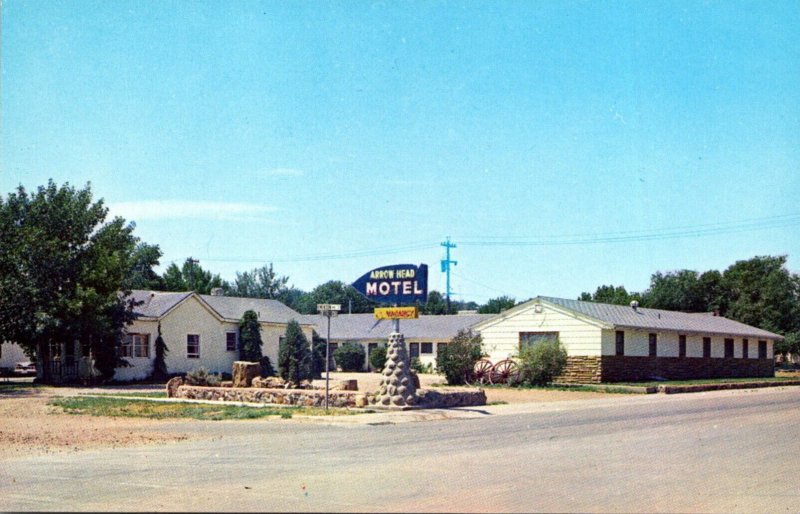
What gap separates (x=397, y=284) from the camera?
25875 mm

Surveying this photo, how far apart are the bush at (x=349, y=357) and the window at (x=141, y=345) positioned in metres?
19.1

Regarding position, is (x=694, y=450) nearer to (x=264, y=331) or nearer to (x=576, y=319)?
(x=576, y=319)

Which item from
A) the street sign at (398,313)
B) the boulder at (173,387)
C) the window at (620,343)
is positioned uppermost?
the street sign at (398,313)

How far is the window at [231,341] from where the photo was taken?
148ft

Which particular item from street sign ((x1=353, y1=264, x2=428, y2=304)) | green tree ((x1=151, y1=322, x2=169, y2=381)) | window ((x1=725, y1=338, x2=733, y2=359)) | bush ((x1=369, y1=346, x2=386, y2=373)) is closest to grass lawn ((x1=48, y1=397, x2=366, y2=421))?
street sign ((x1=353, y1=264, x2=428, y2=304))

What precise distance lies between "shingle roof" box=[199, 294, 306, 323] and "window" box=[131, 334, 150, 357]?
5.19 metres

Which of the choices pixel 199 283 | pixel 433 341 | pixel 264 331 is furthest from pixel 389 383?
pixel 199 283

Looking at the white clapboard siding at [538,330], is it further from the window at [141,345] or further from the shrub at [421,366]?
the window at [141,345]

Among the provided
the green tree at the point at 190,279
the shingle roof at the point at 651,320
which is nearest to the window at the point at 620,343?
the shingle roof at the point at 651,320

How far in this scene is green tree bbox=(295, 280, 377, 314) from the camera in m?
110

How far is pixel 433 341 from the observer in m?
57.9

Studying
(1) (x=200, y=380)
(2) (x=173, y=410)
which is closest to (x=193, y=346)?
(1) (x=200, y=380)

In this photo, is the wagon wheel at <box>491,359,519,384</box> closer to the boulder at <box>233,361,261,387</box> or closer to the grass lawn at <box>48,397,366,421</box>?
the boulder at <box>233,361,261,387</box>

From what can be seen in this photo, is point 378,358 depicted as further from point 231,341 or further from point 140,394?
point 140,394
